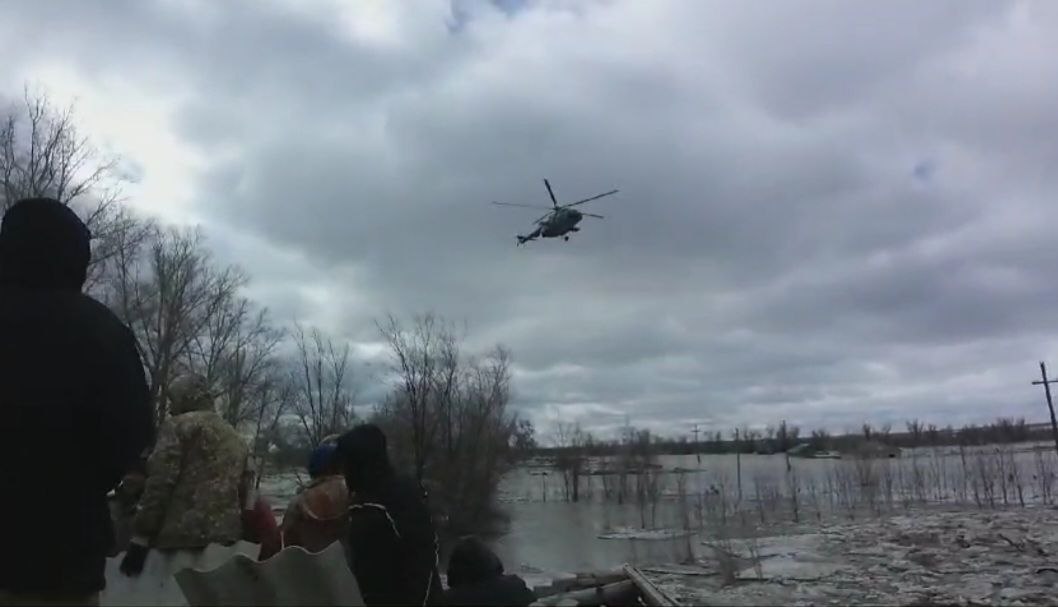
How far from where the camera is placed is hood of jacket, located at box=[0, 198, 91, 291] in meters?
2.65

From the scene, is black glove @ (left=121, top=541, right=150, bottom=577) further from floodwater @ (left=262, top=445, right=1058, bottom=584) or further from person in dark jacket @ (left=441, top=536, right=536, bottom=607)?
floodwater @ (left=262, top=445, right=1058, bottom=584)

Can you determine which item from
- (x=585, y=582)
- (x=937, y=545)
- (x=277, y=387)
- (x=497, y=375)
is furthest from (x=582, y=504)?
(x=585, y=582)

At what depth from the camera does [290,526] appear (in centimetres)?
408

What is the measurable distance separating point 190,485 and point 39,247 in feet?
5.91

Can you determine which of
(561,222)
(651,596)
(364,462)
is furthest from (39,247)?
(561,222)

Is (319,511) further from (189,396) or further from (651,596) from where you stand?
(651,596)

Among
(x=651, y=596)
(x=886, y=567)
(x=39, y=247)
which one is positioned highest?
(x=39, y=247)

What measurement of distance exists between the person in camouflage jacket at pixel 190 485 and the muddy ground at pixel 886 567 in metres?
8.49

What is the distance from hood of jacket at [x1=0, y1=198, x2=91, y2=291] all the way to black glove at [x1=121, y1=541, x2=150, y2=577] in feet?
5.46

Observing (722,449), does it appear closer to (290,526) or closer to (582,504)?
(582,504)

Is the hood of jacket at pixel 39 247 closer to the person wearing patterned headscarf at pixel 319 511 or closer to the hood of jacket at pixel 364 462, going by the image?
the hood of jacket at pixel 364 462

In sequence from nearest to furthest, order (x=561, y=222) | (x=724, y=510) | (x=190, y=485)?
(x=190, y=485) → (x=561, y=222) → (x=724, y=510)

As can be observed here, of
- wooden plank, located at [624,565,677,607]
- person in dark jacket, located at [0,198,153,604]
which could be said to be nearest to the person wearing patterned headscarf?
person in dark jacket, located at [0,198,153,604]

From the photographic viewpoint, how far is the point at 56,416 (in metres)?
2.48
